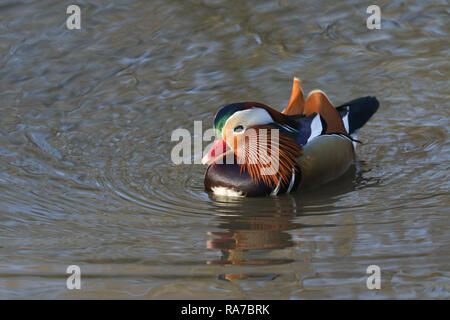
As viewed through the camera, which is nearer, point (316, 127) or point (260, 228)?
point (260, 228)

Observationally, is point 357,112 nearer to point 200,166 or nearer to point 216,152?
point 200,166

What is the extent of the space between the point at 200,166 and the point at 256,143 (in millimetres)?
675

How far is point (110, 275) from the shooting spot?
5000 mm

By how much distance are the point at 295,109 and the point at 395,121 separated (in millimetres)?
1053

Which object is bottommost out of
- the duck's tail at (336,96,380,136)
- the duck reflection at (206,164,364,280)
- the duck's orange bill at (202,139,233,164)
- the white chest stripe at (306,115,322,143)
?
the duck reflection at (206,164,364,280)

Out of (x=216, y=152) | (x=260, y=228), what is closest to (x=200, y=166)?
(x=216, y=152)

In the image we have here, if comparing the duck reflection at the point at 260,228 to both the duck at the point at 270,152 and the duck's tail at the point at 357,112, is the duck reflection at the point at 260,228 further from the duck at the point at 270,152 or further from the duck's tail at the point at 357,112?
the duck's tail at the point at 357,112

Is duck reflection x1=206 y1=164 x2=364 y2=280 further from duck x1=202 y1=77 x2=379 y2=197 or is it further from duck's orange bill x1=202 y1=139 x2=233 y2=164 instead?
duck's orange bill x1=202 y1=139 x2=233 y2=164

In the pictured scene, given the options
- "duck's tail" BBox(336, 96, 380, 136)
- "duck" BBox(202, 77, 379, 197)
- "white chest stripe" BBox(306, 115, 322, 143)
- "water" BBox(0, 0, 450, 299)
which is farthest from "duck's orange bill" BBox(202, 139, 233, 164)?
"duck's tail" BBox(336, 96, 380, 136)

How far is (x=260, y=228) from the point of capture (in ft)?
19.6

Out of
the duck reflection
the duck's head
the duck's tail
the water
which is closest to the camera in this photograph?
the water

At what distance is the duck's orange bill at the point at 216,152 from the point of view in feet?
21.6

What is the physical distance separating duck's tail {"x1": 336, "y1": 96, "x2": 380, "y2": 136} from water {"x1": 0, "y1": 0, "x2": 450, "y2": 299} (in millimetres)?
216

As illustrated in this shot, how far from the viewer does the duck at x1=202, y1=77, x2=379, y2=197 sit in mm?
6629
